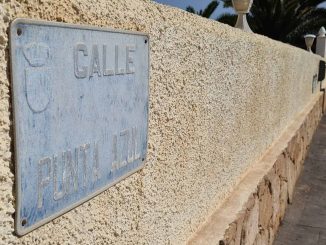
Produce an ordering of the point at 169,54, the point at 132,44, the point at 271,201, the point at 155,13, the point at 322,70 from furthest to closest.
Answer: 1. the point at 322,70
2. the point at 271,201
3. the point at 169,54
4. the point at 155,13
5. the point at 132,44

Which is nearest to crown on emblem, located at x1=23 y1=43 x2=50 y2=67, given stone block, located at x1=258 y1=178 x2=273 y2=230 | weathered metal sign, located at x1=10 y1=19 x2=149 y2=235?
weathered metal sign, located at x1=10 y1=19 x2=149 y2=235

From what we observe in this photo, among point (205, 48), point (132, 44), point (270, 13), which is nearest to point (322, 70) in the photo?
point (270, 13)

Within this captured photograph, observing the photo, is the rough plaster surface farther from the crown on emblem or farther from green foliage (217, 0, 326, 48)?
green foliage (217, 0, 326, 48)

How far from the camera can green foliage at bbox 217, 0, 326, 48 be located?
18672 millimetres

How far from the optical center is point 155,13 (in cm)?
178

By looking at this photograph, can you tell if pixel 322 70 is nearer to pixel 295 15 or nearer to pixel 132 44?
pixel 295 15

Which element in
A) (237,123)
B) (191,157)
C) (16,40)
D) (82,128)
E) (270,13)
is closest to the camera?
Answer: (16,40)

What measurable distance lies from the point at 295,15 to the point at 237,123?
17544 millimetres

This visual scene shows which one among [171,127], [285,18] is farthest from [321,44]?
[171,127]

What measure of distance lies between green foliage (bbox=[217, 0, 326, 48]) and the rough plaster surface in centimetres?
1579

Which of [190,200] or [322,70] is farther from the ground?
[190,200]

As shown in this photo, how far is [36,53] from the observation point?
1.07m

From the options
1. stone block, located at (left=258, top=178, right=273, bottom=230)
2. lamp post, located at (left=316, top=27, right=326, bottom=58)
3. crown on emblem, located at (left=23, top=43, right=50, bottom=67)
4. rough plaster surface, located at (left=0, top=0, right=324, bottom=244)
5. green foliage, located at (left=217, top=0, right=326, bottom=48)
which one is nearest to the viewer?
crown on emblem, located at (left=23, top=43, right=50, bottom=67)

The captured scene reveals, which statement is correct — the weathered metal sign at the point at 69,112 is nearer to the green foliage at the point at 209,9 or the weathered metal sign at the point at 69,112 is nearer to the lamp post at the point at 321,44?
the lamp post at the point at 321,44
